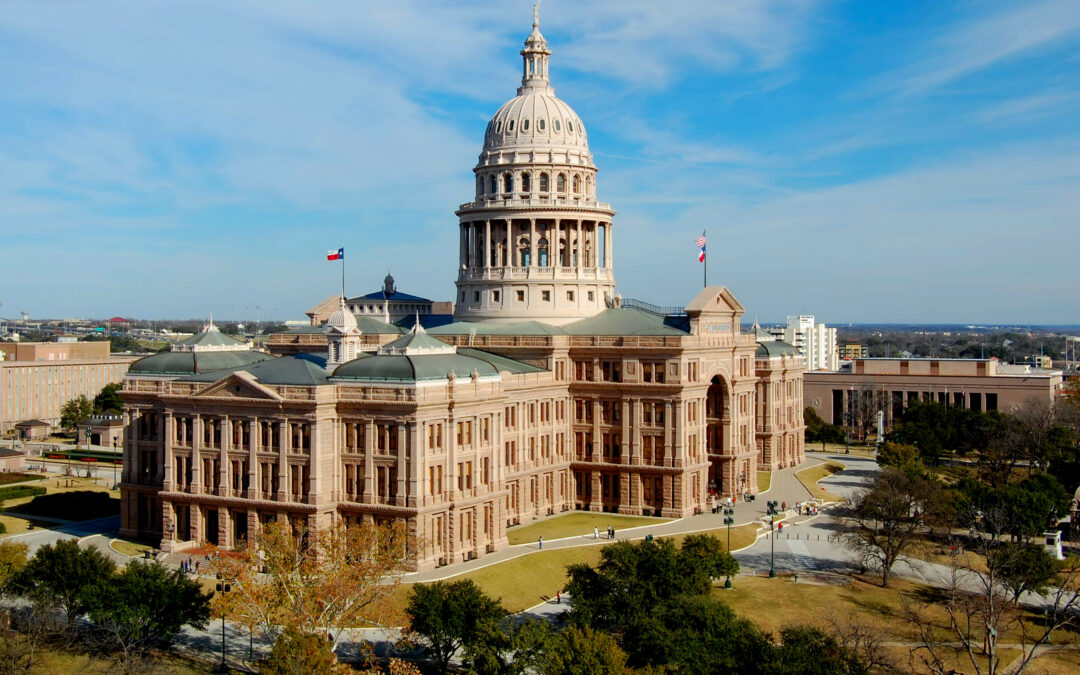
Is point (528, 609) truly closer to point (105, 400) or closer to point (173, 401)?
point (173, 401)

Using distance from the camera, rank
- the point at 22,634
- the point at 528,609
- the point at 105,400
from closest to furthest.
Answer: the point at 22,634 < the point at 528,609 < the point at 105,400

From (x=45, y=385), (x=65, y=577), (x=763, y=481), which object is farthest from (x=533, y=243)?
(x=45, y=385)

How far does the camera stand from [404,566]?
2584 inches

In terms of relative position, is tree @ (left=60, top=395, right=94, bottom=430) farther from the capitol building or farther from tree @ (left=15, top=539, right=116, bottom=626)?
tree @ (left=15, top=539, right=116, bottom=626)

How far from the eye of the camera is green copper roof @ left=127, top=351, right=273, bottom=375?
91.4 metres

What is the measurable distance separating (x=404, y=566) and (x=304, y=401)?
18.3 metres

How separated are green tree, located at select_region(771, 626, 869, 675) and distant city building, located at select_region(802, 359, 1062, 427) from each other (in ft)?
369

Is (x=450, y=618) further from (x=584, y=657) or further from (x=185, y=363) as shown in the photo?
(x=185, y=363)

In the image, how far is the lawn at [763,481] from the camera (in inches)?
4493

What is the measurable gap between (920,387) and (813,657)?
126721 mm

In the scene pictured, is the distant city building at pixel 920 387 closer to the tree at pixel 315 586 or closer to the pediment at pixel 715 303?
the pediment at pixel 715 303

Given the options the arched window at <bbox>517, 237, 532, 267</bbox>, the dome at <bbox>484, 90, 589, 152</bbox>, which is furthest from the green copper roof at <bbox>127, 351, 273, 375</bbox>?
the dome at <bbox>484, 90, 589, 152</bbox>

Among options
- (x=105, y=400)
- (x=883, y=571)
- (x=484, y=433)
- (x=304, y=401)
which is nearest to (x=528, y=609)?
(x=484, y=433)

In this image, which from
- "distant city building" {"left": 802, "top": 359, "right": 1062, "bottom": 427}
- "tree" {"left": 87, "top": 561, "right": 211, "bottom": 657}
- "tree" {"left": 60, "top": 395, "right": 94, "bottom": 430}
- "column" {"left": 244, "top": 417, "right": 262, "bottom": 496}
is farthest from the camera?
"tree" {"left": 60, "top": 395, "right": 94, "bottom": 430}
